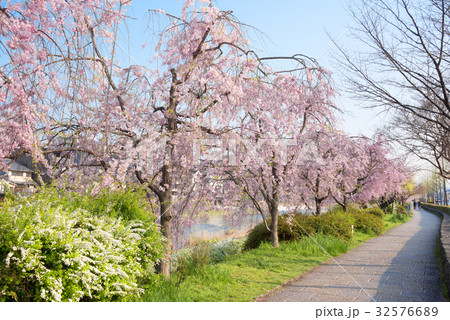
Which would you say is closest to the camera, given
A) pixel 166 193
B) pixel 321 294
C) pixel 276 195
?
pixel 321 294

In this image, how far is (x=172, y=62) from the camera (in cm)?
740

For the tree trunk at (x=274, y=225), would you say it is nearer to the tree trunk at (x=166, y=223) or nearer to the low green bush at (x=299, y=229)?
the low green bush at (x=299, y=229)

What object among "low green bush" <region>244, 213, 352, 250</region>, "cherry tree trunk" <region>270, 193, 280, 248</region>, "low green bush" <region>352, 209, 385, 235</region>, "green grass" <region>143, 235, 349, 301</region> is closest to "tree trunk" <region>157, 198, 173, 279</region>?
"green grass" <region>143, 235, 349, 301</region>

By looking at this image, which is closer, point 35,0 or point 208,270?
point 35,0

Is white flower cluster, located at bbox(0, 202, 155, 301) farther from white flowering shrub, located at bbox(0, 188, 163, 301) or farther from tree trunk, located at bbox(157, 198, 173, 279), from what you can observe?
tree trunk, located at bbox(157, 198, 173, 279)

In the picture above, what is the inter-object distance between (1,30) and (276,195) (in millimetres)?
8365

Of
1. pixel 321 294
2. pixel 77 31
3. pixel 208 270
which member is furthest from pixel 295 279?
pixel 77 31

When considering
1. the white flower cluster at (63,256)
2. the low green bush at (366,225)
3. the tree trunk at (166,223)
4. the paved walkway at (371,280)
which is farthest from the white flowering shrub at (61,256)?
the low green bush at (366,225)

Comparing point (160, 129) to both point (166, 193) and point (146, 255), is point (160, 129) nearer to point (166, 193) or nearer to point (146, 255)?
point (166, 193)

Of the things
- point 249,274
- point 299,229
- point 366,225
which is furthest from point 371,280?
point 366,225

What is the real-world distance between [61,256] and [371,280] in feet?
18.8

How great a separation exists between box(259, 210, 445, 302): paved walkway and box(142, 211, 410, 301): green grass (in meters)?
0.30

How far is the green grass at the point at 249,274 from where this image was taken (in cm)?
532

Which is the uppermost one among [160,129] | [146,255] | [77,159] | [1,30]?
[1,30]
